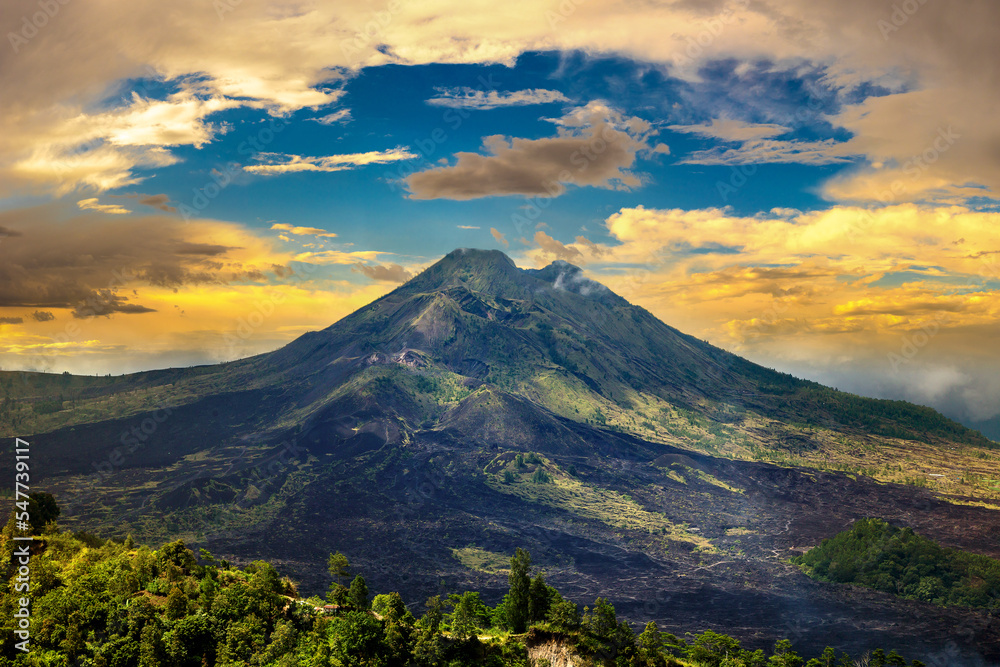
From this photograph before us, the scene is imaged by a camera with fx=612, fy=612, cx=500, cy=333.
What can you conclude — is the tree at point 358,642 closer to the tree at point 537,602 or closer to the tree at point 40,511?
the tree at point 537,602

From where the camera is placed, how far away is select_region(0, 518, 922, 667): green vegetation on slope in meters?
40.4

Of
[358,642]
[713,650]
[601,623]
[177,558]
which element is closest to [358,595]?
[358,642]

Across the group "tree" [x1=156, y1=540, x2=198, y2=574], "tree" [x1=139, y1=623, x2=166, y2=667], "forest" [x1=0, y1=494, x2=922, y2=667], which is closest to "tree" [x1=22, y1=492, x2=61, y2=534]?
"forest" [x1=0, y1=494, x2=922, y2=667]

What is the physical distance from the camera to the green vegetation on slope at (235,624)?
40375 millimetres

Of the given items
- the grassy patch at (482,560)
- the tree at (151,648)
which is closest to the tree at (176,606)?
the tree at (151,648)

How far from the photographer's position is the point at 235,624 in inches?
1672

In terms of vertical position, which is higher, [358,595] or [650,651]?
[358,595]

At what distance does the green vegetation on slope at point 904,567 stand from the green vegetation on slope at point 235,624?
112 m

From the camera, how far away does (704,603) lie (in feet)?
393

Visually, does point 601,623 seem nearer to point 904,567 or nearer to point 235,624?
point 235,624

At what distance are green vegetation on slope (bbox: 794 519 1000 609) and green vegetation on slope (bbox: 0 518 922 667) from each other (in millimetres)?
112326

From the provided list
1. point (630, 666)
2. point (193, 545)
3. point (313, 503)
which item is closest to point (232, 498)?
point (313, 503)

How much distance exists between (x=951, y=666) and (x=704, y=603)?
39.8 metres

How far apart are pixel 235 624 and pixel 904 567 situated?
472 ft
